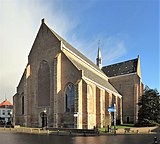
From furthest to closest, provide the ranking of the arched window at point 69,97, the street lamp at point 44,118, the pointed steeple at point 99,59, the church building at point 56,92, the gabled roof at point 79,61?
1. the pointed steeple at point 99,59
2. the gabled roof at point 79,61
3. the street lamp at point 44,118
4. the arched window at point 69,97
5. the church building at point 56,92

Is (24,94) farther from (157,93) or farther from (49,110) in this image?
(157,93)

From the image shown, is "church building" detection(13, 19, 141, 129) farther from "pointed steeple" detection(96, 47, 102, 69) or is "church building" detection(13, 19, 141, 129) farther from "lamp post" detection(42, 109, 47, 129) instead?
"pointed steeple" detection(96, 47, 102, 69)

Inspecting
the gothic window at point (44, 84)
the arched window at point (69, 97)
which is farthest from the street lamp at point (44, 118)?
the arched window at point (69, 97)

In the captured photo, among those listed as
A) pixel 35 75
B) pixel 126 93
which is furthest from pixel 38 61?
pixel 126 93

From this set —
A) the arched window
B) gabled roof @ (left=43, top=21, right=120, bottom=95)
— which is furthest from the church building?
gabled roof @ (left=43, top=21, right=120, bottom=95)

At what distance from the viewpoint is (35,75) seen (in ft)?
155

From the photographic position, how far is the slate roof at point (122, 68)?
66125mm

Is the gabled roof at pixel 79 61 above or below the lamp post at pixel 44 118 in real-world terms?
above

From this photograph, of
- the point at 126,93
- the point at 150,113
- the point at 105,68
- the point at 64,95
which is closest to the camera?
the point at 64,95

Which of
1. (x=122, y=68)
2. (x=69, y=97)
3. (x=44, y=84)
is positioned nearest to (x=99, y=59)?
(x=122, y=68)

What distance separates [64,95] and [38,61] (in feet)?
33.1

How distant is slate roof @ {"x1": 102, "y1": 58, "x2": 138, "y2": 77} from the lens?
66.1 metres

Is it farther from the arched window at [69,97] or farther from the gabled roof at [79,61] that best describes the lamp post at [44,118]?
the gabled roof at [79,61]

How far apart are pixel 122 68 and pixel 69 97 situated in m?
31.8
